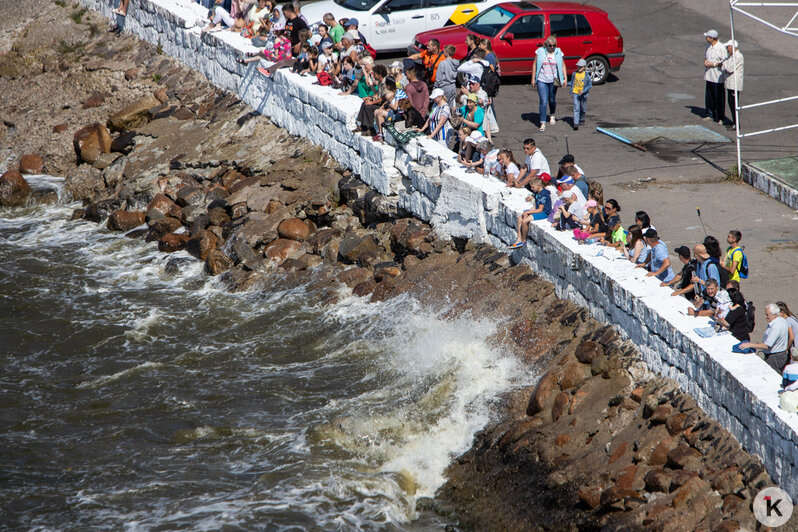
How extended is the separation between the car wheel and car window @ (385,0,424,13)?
3724 millimetres

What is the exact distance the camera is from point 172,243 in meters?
14.5

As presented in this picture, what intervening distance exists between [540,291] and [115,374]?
210 inches

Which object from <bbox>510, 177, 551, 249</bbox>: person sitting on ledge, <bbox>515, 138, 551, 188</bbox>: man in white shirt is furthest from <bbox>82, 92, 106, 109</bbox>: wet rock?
<bbox>510, 177, 551, 249</bbox>: person sitting on ledge

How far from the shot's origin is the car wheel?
689 inches

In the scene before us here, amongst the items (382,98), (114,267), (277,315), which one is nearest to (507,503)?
(277,315)

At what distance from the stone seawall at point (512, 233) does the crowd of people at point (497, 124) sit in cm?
18

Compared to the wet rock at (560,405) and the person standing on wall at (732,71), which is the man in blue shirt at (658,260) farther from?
the person standing on wall at (732,71)

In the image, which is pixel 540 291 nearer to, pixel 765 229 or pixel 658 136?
pixel 765 229

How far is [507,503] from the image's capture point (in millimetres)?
8258

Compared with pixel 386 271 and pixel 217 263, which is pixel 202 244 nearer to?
pixel 217 263

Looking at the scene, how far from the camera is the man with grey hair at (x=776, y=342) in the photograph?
7582 millimetres

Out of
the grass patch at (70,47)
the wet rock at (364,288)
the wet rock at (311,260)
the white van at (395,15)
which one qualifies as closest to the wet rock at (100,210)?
the wet rock at (311,260)

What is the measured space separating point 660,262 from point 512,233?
2373 millimetres

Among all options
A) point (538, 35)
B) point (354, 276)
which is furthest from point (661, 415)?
point (538, 35)
